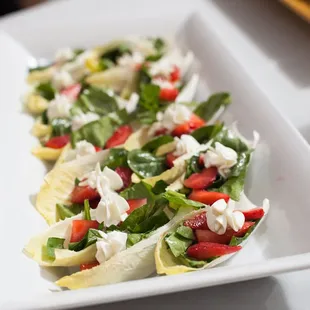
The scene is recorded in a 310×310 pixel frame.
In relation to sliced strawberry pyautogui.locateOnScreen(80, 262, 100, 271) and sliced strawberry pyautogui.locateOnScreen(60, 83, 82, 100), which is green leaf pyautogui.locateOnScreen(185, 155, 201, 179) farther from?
sliced strawberry pyautogui.locateOnScreen(60, 83, 82, 100)

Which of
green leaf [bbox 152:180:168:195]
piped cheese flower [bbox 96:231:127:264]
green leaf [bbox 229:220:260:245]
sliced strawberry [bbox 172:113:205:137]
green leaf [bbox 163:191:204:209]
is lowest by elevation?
piped cheese flower [bbox 96:231:127:264]

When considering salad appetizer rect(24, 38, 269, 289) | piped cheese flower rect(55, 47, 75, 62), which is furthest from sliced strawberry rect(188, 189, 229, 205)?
piped cheese flower rect(55, 47, 75, 62)

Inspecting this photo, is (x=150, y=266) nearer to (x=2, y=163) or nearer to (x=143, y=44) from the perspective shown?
(x=2, y=163)

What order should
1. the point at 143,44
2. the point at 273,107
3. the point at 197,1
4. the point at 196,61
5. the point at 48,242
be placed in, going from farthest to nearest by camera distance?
the point at 197,1 < the point at 143,44 < the point at 196,61 < the point at 273,107 < the point at 48,242

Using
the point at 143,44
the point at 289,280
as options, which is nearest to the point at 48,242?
the point at 289,280

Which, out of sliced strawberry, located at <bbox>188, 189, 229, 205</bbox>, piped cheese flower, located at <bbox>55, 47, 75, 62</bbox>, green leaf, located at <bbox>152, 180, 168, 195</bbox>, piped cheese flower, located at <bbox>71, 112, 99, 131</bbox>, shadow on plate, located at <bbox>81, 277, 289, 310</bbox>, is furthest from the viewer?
piped cheese flower, located at <bbox>55, 47, 75, 62</bbox>

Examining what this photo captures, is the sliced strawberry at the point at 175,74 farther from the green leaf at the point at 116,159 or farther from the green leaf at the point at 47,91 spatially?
the green leaf at the point at 116,159
